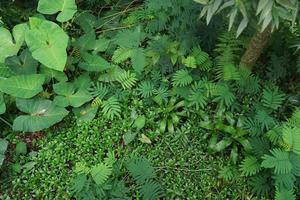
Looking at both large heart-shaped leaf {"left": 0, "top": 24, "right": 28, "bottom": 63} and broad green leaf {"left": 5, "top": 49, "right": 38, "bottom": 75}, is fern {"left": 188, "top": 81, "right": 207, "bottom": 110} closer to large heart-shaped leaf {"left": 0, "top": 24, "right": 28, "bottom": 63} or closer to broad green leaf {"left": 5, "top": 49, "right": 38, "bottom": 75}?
broad green leaf {"left": 5, "top": 49, "right": 38, "bottom": 75}

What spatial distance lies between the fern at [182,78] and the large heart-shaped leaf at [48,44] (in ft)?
2.61

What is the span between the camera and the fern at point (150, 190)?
2.71m

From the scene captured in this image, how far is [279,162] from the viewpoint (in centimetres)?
262

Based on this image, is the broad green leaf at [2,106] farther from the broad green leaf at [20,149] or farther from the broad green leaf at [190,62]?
the broad green leaf at [190,62]

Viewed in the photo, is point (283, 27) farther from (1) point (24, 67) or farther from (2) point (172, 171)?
(1) point (24, 67)

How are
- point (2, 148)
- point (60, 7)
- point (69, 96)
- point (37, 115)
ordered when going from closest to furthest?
point (2, 148)
point (37, 115)
point (69, 96)
point (60, 7)

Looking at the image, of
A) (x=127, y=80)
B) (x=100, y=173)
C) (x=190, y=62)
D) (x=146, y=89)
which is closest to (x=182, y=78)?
(x=190, y=62)

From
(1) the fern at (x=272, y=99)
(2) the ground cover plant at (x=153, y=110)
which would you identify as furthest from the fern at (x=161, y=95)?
(1) the fern at (x=272, y=99)

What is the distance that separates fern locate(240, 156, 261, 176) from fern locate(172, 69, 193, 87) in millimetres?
676

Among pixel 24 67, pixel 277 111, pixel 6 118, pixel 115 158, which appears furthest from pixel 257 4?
pixel 6 118

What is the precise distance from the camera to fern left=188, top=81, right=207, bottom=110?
3.01m

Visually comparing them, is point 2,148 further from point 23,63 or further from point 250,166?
point 250,166

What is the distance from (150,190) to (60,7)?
5.01 feet

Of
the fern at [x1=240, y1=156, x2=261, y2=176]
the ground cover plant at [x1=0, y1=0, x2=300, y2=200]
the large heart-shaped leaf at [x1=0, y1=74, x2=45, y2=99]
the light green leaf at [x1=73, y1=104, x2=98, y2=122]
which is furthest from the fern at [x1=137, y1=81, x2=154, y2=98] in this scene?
the fern at [x1=240, y1=156, x2=261, y2=176]
